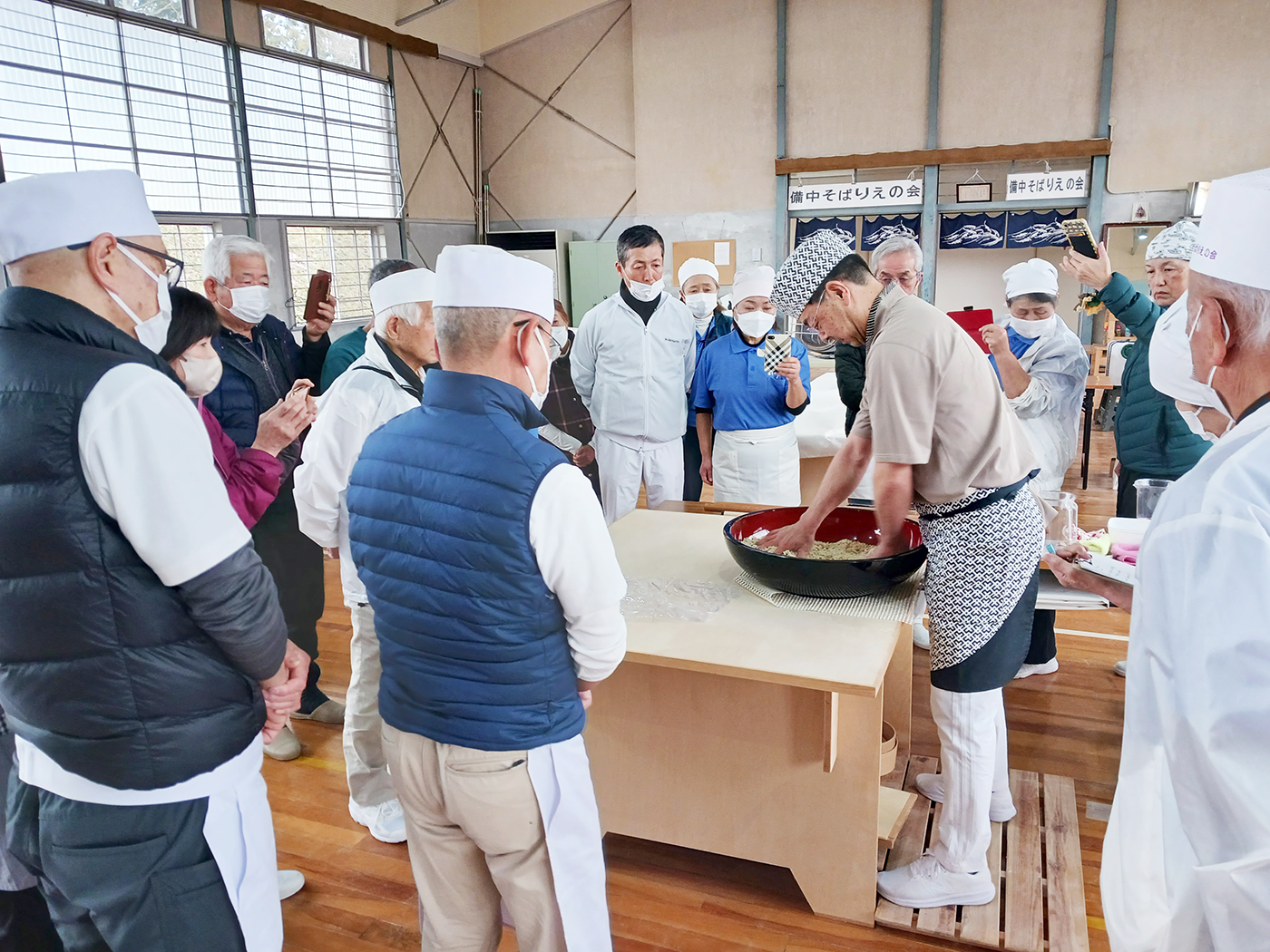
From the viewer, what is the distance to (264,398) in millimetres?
2928

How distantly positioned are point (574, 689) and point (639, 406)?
2.78 meters

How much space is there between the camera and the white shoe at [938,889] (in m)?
2.05

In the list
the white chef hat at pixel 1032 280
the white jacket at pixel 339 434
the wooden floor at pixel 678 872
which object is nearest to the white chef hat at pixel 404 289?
the white jacket at pixel 339 434

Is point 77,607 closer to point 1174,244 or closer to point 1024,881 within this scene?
point 1024,881

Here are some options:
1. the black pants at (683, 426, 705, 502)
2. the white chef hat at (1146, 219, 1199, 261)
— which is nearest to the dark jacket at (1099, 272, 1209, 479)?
the white chef hat at (1146, 219, 1199, 261)

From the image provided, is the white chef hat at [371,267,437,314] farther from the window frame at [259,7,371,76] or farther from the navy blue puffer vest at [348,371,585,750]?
the window frame at [259,7,371,76]

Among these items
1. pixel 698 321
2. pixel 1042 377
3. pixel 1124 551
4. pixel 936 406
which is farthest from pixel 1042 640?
pixel 698 321

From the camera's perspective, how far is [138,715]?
4.01ft

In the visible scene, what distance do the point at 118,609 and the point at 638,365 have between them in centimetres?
307

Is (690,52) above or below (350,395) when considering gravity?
above

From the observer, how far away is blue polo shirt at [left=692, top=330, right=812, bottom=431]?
12.6ft

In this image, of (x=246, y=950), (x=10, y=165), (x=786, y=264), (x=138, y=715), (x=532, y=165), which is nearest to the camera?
(x=138, y=715)

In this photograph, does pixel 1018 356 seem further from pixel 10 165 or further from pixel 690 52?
pixel 690 52

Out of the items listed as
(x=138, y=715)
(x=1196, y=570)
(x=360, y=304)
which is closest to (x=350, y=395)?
(x=138, y=715)
